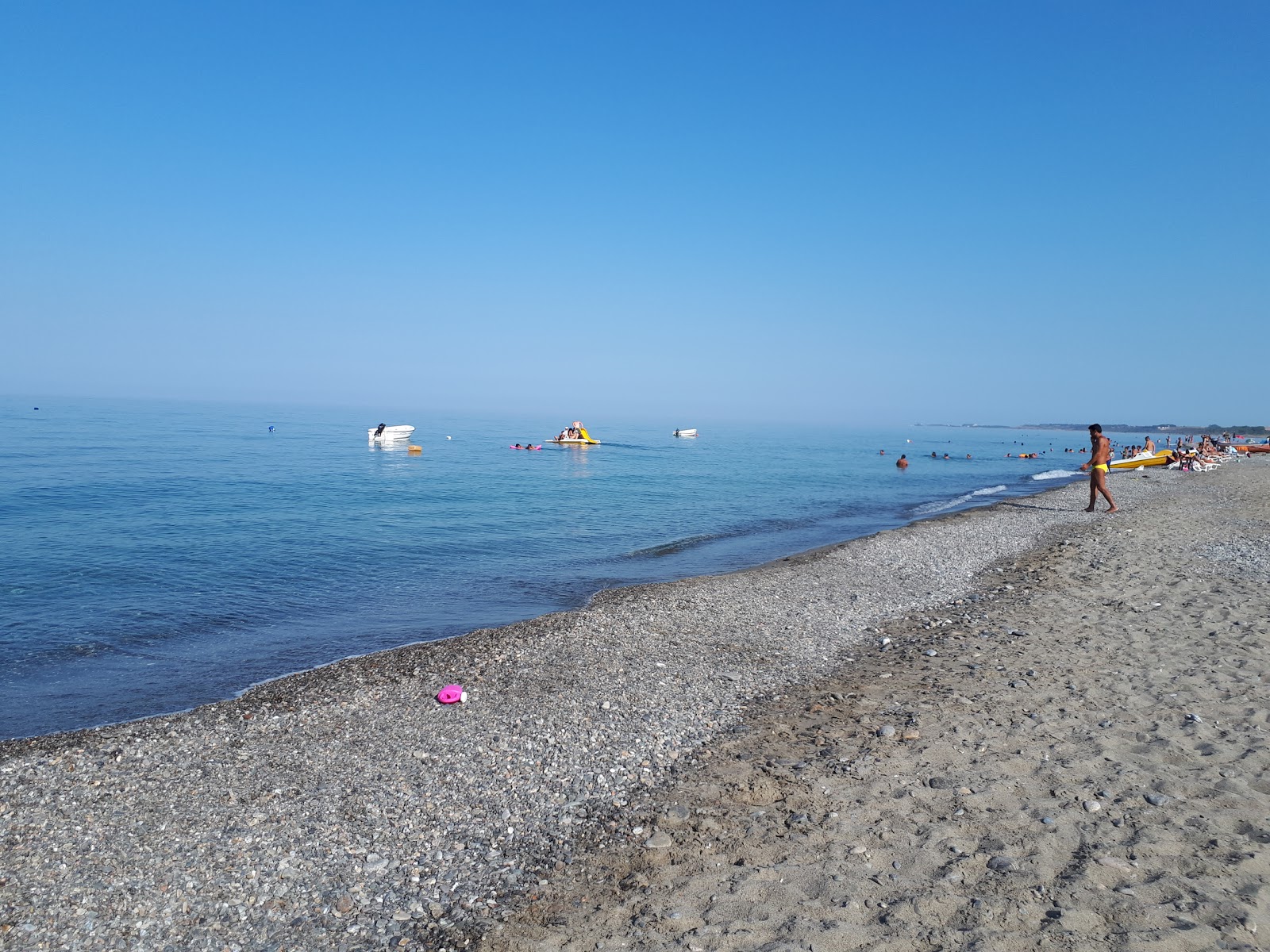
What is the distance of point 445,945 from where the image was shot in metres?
4.93

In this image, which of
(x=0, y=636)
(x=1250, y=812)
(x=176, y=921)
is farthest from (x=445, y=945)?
(x=0, y=636)

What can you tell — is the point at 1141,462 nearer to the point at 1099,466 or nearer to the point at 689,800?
the point at 1099,466

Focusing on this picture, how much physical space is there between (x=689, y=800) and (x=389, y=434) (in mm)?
72462

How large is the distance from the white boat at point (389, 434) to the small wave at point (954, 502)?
53.1 metres

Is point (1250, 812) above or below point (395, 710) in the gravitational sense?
above

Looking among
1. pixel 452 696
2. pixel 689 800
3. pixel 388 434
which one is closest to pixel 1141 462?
pixel 452 696

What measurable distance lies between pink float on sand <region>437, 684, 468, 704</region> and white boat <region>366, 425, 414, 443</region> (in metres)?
65.6

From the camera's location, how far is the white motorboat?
71688 mm

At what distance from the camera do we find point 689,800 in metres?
6.70

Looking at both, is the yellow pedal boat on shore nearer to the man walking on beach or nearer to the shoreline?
the man walking on beach

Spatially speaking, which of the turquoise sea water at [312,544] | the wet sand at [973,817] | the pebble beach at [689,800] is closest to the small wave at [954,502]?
the turquoise sea water at [312,544]

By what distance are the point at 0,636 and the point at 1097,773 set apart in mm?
16931

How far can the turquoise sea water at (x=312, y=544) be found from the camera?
1242cm

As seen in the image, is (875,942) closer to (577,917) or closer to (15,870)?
(577,917)
